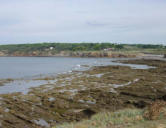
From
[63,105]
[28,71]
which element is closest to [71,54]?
[28,71]

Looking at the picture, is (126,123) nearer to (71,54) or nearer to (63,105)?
(63,105)

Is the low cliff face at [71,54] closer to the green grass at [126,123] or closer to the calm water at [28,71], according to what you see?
the calm water at [28,71]

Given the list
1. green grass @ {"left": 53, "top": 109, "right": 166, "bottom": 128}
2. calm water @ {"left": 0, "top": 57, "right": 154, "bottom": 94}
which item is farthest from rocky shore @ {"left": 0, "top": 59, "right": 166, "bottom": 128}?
calm water @ {"left": 0, "top": 57, "right": 154, "bottom": 94}

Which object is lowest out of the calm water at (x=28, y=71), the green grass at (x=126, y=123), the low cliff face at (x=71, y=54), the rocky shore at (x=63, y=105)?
the calm water at (x=28, y=71)

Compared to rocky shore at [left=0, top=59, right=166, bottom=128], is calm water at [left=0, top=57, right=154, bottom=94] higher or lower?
lower

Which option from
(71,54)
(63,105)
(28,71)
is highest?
(71,54)

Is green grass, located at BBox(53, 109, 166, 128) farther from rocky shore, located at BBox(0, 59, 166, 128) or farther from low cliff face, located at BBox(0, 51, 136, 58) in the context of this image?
low cliff face, located at BBox(0, 51, 136, 58)

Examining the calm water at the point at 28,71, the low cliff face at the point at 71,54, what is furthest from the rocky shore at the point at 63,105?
the low cliff face at the point at 71,54

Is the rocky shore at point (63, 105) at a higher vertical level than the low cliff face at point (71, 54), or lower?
lower

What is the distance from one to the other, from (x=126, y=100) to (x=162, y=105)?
23.3 feet

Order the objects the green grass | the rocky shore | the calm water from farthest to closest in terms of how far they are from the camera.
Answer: the calm water < the rocky shore < the green grass

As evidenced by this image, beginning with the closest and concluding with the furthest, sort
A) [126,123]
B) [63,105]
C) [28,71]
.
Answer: [126,123]
[63,105]
[28,71]

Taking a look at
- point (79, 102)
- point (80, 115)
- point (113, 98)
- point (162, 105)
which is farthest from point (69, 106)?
point (162, 105)

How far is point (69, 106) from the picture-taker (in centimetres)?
1602
